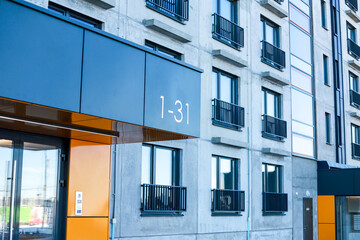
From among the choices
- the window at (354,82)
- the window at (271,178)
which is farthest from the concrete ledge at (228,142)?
Result: the window at (354,82)

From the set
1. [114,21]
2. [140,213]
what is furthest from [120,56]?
[140,213]

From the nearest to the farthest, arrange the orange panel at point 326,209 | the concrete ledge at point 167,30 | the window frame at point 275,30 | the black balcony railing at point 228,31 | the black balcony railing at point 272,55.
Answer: the concrete ledge at point 167,30 → the black balcony railing at point 228,31 → the black balcony railing at point 272,55 → the window frame at point 275,30 → the orange panel at point 326,209

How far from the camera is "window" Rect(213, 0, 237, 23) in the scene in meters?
20.9

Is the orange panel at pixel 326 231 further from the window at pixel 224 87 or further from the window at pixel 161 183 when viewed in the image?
the window at pixel 161 183

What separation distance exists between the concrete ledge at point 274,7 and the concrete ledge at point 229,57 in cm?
374

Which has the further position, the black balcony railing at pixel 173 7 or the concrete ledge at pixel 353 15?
the concrete ledge at pixel 353 15

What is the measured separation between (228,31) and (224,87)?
84.3 inches

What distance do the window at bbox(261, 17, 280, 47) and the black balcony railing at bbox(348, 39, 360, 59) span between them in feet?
32.1

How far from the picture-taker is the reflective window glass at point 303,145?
25469 mm

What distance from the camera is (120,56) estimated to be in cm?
1084

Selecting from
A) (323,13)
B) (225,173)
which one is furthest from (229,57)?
(323,13)

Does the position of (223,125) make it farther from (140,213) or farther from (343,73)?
(343,73)

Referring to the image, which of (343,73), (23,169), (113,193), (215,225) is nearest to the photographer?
(23,169)

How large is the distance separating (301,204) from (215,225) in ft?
25.4
